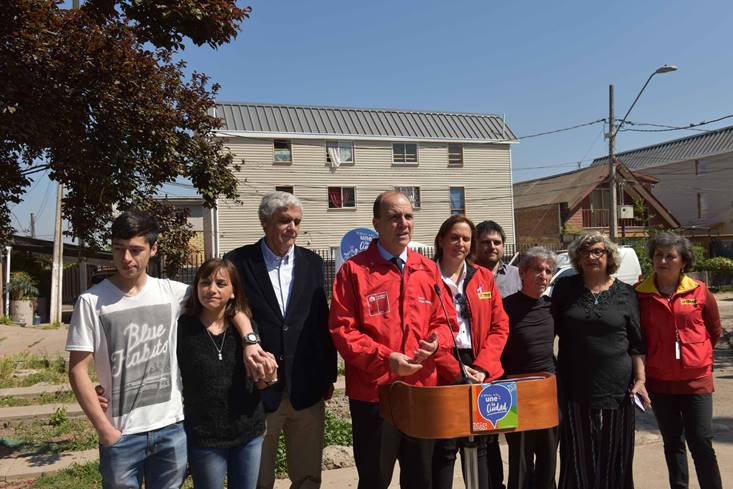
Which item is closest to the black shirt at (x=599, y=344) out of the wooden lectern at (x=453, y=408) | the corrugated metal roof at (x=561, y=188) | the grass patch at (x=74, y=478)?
the wooden lectern at (x=453, y=408)

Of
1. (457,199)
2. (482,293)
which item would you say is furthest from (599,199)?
(482,293)

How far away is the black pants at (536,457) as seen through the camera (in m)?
3.57

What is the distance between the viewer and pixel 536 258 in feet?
12.4

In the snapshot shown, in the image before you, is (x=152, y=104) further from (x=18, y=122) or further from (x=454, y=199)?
(x=454, y=199)

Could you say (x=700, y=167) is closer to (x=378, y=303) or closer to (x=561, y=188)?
(x=561, y=188)

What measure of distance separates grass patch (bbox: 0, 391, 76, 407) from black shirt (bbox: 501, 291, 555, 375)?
20.0ft

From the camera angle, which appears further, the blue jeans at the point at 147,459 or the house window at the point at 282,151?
the house window at the point at 282,151

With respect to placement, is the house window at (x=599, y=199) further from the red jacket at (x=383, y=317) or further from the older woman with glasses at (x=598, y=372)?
the red jacket at (x=383, y=317)

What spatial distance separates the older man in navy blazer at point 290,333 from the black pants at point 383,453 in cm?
35

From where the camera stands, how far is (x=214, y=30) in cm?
501

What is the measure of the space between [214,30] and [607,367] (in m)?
4.02

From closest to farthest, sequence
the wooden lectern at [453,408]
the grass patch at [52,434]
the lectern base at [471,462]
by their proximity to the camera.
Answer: the wooden lectern at [453,408] → the lectern base at [471,462] → the grass patch at [52,434]

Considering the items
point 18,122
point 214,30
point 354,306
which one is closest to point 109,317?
point 354,306

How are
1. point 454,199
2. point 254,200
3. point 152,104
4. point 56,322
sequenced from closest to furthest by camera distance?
point 152,104 → point 56,322 → point 254,200 → point 454,199
